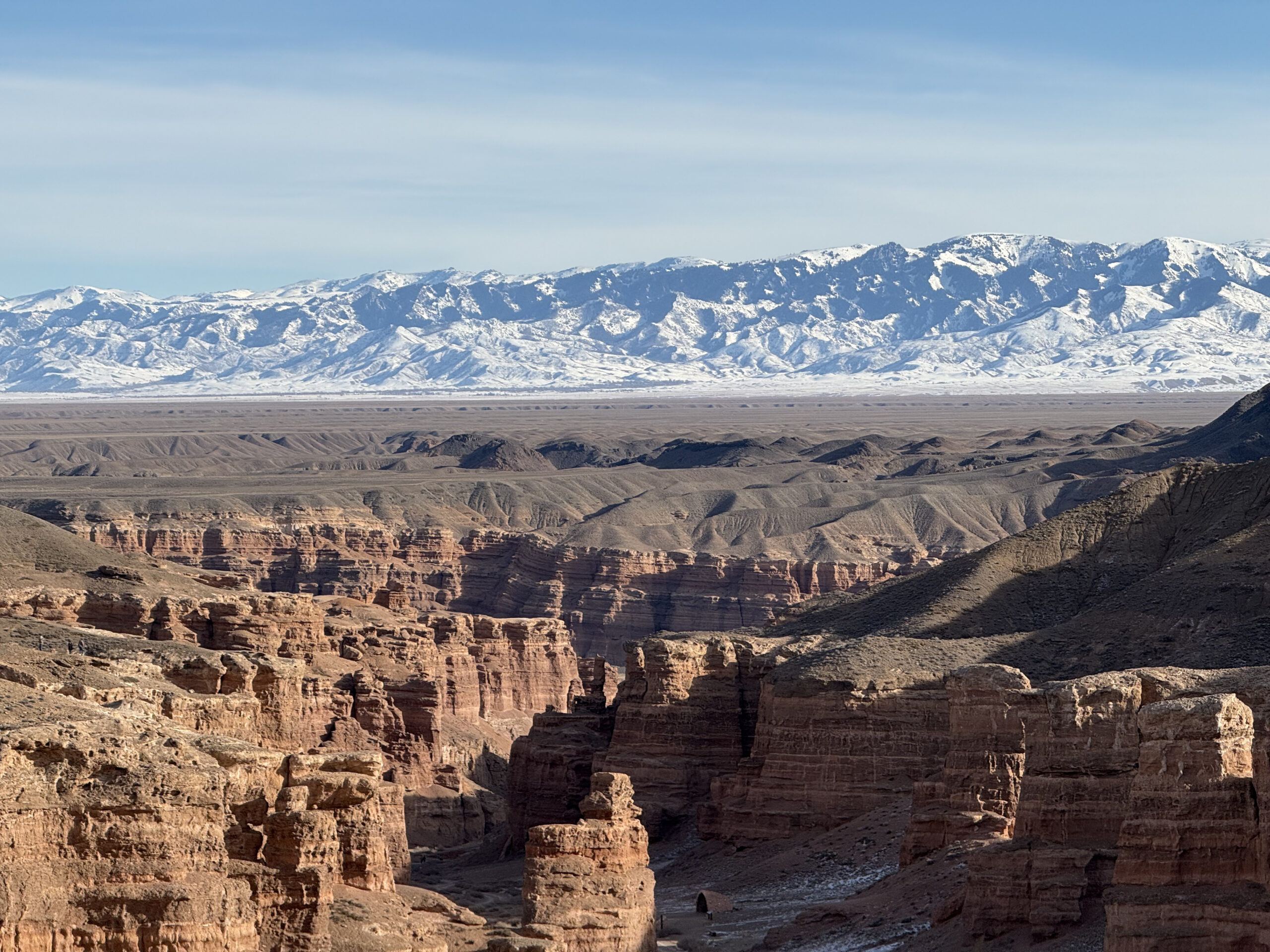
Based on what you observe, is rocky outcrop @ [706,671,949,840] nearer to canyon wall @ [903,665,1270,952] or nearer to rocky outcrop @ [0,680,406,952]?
canyon wall @ [903,665,1270,952]

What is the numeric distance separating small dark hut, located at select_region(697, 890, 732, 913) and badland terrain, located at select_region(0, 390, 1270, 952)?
200mm

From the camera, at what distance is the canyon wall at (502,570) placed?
134000 mm

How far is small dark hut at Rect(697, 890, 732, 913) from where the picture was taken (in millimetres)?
59656

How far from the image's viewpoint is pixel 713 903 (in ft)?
198

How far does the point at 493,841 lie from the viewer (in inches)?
2926

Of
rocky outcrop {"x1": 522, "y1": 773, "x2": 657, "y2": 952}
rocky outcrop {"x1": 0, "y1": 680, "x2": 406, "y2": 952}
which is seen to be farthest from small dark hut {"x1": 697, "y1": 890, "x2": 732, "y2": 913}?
rocky outcrop {"x1": 0, "y1": 680, "x2": 406, "y2": 952}

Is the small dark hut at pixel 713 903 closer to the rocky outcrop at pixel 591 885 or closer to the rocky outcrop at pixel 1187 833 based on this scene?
the rocky outcrop at pixel 591 885

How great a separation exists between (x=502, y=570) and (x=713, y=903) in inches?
3464

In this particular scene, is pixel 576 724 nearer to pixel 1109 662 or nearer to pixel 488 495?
pixel 1109 662

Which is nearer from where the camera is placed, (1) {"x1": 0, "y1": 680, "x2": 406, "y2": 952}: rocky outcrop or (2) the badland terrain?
(1) {"x1": 0, "y1": 680, "x2": 406, "y2": 952}: rocky outcrop

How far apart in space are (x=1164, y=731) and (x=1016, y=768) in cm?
1395

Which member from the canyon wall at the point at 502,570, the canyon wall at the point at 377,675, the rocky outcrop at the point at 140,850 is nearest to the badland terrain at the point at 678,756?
the rocky outcrop at the point at 140,850

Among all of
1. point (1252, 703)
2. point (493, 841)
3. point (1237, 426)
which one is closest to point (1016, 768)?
point (1252, 703)

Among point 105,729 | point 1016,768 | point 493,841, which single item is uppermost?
point 105,729
